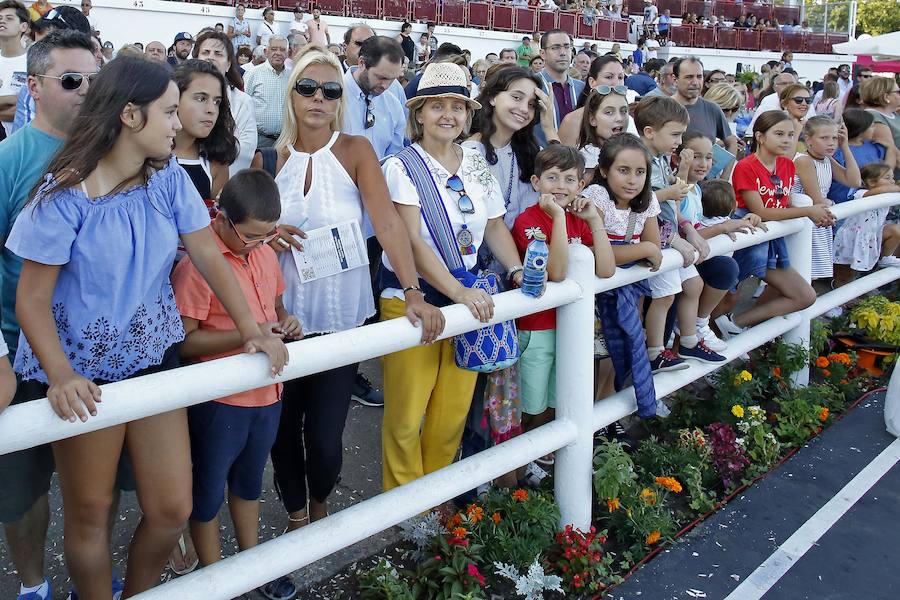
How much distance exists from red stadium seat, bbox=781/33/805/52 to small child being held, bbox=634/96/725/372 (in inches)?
1440

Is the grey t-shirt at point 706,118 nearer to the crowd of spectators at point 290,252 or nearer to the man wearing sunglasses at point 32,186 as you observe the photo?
the crowd of spectators at point 290,252

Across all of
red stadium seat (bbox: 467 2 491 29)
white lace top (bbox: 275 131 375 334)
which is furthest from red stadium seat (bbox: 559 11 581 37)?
white lace top (bbox: 275 131 375 334)

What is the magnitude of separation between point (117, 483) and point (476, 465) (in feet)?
3.96

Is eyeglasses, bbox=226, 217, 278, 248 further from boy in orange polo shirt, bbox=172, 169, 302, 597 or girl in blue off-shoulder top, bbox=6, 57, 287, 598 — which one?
A: girl in blue off-shoulder top, bbox=6, 57, 287, 598

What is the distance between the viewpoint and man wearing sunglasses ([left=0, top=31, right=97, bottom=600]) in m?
2.37

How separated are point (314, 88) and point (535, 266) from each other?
1044mm

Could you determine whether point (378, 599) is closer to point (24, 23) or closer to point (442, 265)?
point (442, 265)

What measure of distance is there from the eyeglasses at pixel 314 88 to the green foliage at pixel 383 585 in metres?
1.70

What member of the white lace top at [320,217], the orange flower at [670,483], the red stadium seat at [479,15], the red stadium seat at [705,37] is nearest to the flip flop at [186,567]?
the white lace top at [320,217]

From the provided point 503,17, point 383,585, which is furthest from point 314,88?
point 503,17

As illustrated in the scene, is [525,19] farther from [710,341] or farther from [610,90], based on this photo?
[710,341]

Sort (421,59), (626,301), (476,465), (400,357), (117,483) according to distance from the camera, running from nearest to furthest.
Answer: (117,483), (476,465), (400,357), (626,301), (421,59)

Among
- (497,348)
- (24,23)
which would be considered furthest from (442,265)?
(24,23)

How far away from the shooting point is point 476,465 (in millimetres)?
2852
